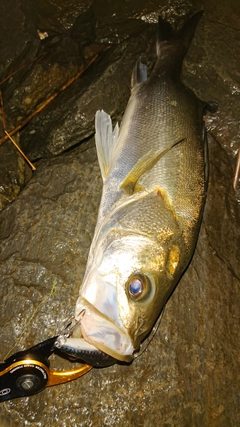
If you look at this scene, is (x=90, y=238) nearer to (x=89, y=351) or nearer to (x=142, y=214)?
(x=142, y=214)

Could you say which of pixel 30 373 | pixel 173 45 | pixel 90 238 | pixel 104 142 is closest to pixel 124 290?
pixel 30 373

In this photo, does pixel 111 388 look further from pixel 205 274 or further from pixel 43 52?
pixel 43 52

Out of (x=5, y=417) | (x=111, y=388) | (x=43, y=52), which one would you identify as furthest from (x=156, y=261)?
(x=43, y=52)

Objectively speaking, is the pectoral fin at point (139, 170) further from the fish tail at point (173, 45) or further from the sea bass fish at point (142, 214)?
the fish tail at point (173, 45)

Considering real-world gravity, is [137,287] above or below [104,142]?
below

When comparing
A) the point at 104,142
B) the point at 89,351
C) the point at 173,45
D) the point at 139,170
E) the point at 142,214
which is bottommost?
the point at 89,351

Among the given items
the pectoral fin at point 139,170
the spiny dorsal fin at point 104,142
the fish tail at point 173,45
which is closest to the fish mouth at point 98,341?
the pectoral fin at point 139,170

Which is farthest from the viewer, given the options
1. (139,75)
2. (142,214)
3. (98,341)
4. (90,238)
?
(139,75)
